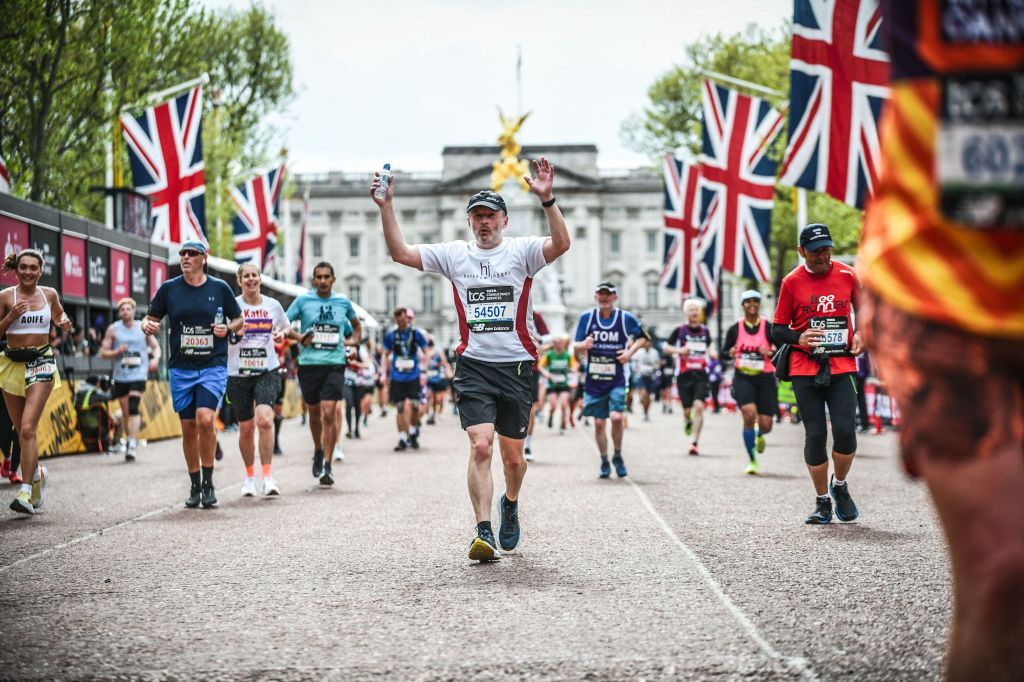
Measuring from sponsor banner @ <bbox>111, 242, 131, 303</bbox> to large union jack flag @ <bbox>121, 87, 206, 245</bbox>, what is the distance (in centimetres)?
128

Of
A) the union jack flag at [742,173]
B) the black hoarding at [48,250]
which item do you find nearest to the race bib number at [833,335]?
the black hoarding at [48,250]

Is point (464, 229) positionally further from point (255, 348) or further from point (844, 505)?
point (844, 505)

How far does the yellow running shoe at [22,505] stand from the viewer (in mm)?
9117

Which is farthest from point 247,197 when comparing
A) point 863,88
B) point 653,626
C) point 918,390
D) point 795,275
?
point 918,390

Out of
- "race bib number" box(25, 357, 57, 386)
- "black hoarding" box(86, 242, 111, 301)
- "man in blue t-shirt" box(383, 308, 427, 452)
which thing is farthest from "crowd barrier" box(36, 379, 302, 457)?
"race bib number" box(25, 357, 57, 386)

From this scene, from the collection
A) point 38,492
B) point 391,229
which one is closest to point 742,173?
point 38,492

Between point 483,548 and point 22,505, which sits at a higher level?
point 483,548

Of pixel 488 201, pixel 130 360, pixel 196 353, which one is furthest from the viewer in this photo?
pixel 130 360

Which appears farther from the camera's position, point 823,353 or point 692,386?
point 692,386

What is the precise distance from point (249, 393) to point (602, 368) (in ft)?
12.8

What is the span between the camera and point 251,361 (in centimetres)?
1089

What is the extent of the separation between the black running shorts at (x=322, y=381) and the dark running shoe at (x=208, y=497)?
8.05 ft

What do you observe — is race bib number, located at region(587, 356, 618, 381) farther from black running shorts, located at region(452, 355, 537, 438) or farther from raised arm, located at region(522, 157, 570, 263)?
raised arm, located at region(522, 157, 570, 263)

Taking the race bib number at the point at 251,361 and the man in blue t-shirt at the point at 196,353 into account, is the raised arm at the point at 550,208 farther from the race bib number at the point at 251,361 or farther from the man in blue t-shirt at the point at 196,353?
the race bib number at the point at 251,361
